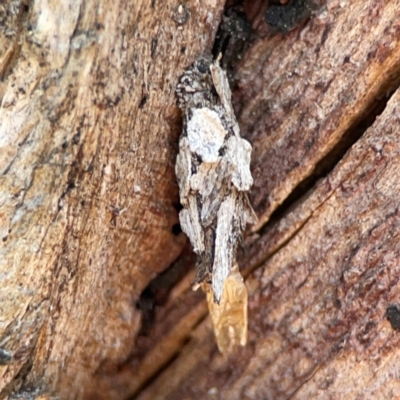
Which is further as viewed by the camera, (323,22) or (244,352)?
(244,352)

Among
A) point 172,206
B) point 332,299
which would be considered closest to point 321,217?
point 332,299

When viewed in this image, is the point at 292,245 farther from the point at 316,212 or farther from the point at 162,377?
the point at 162,377

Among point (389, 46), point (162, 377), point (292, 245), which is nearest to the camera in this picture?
point (389, 46)

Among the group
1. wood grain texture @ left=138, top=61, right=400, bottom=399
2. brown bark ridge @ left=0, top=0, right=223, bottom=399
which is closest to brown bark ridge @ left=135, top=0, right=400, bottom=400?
wood grain texture @ left=138, top=61, right=400, bottom=399

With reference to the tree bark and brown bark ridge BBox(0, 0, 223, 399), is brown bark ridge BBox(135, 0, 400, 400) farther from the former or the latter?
brown bark ridge BBox(0, 0, 223, 399)

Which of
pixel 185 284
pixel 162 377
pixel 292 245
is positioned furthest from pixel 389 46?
pixel 162 377

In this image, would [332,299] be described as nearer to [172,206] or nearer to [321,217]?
[321,217]

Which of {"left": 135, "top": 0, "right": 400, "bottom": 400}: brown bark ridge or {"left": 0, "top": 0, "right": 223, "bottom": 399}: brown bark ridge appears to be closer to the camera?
{"left": 0, "top": 0, "right": 223, "bottom": 399}: brown bark ridge
